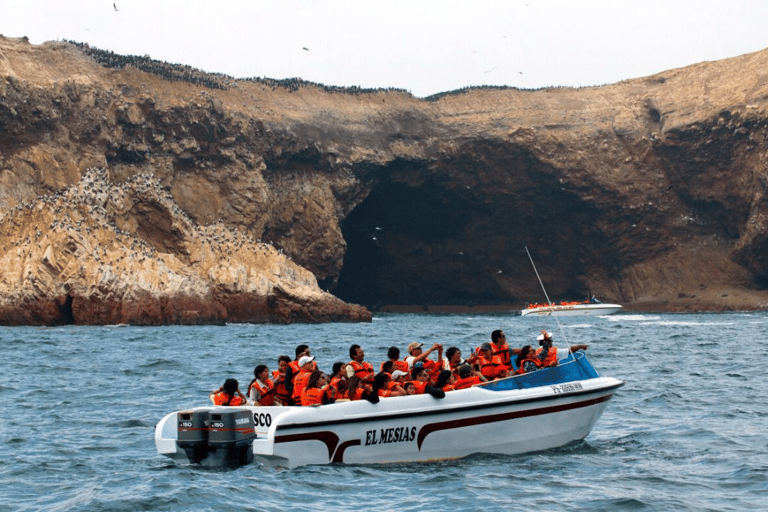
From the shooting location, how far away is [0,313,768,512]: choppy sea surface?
12.0 metres

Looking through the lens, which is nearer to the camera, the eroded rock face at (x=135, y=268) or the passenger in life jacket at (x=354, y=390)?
the passenger in life jacket at (x=354, y=390)

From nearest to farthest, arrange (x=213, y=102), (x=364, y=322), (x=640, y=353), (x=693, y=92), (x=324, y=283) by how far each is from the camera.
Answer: (x=640, y=353), (x=364, y=322), (x=213, y=102), (x=324, y=283), (x=693, y=92)

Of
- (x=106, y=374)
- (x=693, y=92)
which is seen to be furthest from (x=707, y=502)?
(x=693, y=92)

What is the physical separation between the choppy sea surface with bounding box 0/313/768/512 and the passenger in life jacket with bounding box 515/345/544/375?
1387 millimetres

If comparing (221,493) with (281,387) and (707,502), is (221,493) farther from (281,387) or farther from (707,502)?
(707,502)

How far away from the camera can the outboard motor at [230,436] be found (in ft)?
42.4

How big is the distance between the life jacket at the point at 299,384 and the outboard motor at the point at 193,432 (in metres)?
1.81

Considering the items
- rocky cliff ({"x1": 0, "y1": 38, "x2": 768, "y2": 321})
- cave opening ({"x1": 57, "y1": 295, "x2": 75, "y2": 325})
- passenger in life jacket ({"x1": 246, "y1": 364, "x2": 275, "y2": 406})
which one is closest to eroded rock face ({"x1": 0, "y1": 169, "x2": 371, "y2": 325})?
cave opening ({"x1": 57, "y1": 295, "x2": 75, "y2": 325})

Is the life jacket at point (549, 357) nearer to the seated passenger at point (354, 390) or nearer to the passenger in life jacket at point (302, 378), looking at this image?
the seated passenger at point (354, 390)

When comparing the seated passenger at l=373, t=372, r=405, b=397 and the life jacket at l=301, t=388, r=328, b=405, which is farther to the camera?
the seated passenger at l=373, t=372, r=405, b=397

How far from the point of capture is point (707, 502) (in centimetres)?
1200

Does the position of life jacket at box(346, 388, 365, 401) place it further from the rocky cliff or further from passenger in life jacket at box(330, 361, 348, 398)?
the rocky cliff

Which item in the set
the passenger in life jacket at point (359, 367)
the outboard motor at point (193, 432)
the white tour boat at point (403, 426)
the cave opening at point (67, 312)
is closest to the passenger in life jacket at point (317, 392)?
the white tour boat at point (403, 426)

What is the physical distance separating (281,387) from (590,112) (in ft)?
240
